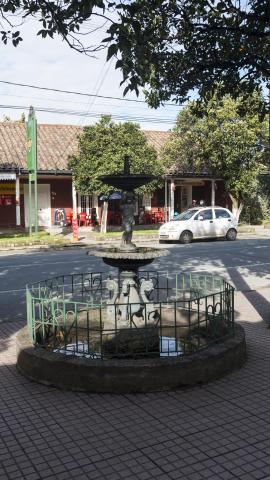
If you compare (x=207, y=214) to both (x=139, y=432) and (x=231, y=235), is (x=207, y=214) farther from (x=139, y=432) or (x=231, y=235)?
(x=139, y=432)

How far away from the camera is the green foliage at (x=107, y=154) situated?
Answer: 24.0 meters

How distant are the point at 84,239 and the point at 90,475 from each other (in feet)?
66.0

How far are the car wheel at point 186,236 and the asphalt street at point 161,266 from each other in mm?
1676

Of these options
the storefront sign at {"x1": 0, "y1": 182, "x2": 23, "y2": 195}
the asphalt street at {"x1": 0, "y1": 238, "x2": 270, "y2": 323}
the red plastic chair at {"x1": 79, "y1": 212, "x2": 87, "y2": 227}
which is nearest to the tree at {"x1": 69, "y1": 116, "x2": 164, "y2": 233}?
the red plastic chair at {"x1": 79, "y1": 212, "x2": 87, "y2": 227}

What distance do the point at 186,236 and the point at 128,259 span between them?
51.1ft

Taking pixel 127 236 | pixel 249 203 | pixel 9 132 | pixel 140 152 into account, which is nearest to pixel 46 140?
pixel 9 132

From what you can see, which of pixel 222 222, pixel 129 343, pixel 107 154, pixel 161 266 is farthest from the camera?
pixel 107 154

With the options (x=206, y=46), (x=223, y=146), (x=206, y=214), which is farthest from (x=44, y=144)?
(x=206, y=46)

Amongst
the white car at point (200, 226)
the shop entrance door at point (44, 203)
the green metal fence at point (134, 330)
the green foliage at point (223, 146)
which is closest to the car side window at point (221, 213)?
the white car at point (200, 226)

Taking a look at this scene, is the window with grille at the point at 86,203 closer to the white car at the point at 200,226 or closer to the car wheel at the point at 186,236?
the white car at the point at 200,226

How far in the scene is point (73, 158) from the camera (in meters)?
25.0

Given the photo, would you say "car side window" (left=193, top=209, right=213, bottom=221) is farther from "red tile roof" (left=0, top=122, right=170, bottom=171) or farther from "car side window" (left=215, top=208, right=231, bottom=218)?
"red tile roof" (left=0, top=122, right=170, bottom=171)

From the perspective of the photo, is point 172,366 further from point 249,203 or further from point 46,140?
point 249,203

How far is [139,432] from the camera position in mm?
4531
